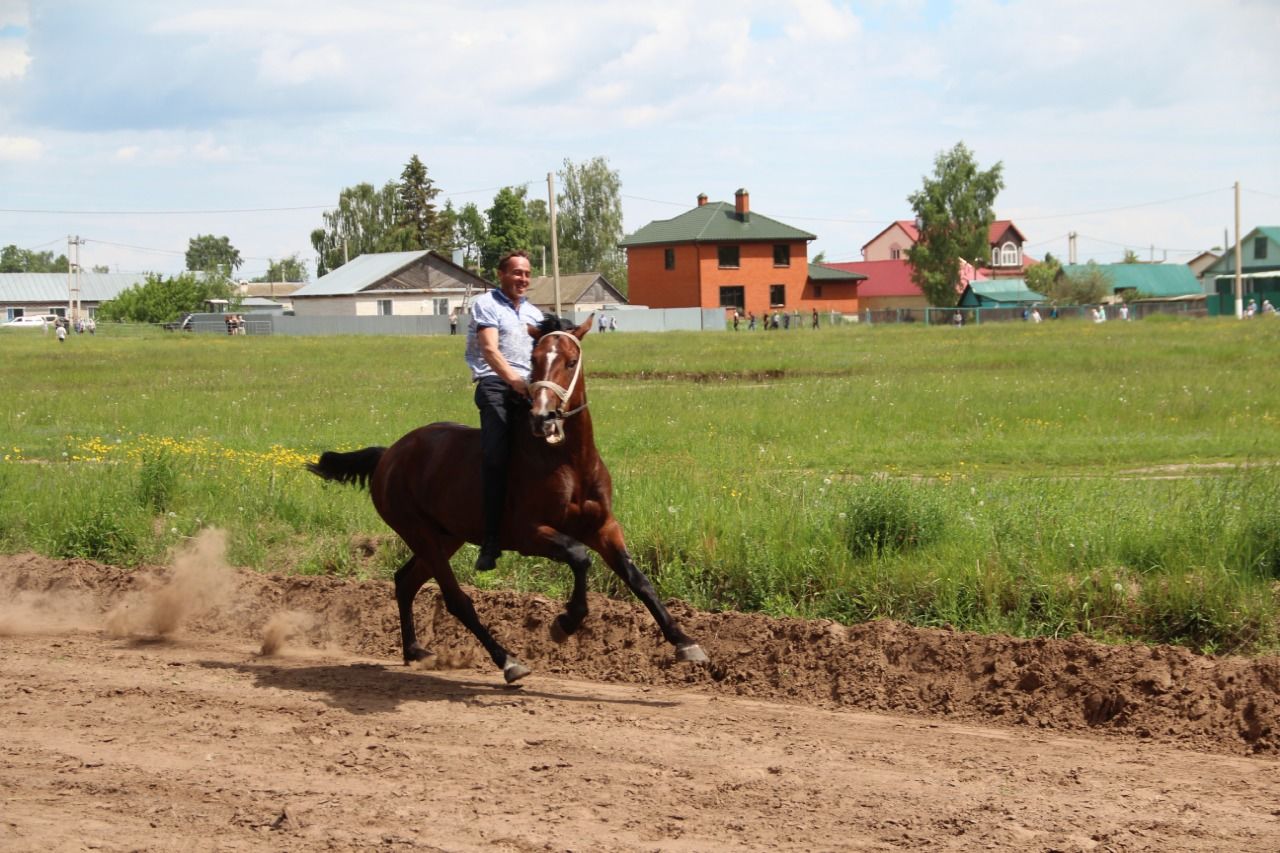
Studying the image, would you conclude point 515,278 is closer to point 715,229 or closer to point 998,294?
point 715,229

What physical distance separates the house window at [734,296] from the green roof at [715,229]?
150 inches

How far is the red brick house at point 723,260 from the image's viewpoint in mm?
96625

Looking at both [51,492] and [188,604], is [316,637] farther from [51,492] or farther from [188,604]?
[51,492]

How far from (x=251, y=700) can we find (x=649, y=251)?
93.0 meters

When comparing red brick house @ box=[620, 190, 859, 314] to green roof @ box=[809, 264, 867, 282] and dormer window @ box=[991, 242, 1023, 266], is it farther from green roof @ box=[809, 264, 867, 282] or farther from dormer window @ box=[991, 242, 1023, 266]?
dormer window @ box=[991, 242, 1023, 266]

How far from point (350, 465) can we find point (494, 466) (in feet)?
7.00

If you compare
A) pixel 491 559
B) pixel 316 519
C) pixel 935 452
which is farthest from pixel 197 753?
pixel 935 452

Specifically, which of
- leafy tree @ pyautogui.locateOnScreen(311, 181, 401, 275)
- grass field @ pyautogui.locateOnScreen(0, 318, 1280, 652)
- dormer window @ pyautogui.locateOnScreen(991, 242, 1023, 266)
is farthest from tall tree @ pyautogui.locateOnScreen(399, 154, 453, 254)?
grass field @ pyautogui.locateOnScreen(0, 318, 1280, 652)

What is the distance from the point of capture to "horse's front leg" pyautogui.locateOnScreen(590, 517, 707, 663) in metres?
8.11

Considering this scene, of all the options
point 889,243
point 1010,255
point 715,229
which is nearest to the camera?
point 715,229

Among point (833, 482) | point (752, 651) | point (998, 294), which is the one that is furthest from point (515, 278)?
point (998, 294)

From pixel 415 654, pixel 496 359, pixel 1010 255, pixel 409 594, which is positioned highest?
pixel 1010 255

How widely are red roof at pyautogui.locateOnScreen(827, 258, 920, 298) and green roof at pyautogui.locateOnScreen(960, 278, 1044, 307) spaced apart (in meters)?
13.4

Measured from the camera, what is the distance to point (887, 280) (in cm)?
12444
